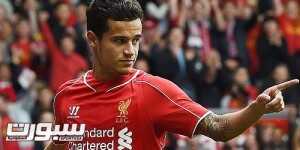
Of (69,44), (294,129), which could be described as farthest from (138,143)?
(69,44)

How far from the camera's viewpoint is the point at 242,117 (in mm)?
4766

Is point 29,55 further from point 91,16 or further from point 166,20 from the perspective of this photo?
point 91,16

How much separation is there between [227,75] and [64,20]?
248 centimetres

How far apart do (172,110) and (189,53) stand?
8.10 meters

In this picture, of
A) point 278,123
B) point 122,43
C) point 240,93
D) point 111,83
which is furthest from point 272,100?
point 240,93

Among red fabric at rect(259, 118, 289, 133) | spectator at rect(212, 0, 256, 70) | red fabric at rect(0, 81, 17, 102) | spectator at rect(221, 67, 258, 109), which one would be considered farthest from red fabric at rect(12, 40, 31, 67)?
red fabric at rect(259, 118, 289, 133)

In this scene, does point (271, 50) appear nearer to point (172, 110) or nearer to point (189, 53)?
point (189, 53)

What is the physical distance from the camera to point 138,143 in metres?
5.12

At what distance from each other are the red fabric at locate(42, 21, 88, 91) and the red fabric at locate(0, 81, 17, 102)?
919mm

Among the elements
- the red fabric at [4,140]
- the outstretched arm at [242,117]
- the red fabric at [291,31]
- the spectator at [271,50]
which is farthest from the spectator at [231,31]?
the outstretched arm at [242,117]

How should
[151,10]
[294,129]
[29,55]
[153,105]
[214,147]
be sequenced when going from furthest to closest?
[151,10]
[29,55]
[294,129]
[214,147]
[153,105]

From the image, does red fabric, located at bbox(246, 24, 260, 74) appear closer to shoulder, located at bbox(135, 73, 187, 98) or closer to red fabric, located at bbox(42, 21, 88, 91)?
red fabric, located at bbox(42, 21, 88, 91)

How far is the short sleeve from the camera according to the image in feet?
16.4

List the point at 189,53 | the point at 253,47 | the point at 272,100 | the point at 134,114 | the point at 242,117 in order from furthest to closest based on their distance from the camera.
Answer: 1. the point at 253,47
2. the point at 189,53
3. the point at 134,114
4. the point at 242,117
5. the point at 272,100
